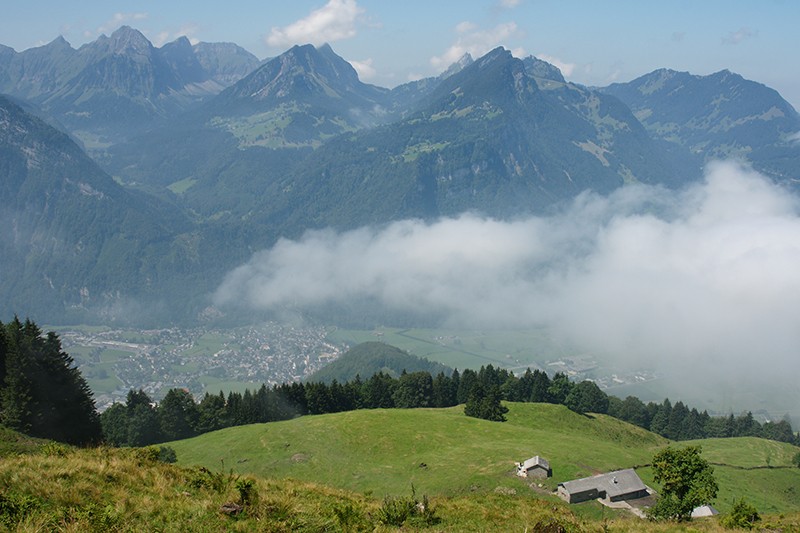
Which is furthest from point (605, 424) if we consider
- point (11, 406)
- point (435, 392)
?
point (11, 406)

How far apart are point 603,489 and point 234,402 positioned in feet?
220

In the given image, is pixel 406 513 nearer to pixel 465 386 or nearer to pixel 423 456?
pixel 423 456

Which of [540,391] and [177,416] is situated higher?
[540,391]

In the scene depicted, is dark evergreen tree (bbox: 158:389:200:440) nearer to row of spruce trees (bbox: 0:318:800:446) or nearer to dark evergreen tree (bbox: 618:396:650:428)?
row of spruce trees (bbox: 0:318:800:446)

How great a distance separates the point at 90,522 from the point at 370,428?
61039 mm

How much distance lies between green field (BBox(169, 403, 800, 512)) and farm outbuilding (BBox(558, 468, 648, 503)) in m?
2.94

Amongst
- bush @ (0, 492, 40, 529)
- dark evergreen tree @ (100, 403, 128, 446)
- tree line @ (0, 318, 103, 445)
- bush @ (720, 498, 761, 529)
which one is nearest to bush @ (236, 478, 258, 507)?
bush @ (0, 492, 40, 529)

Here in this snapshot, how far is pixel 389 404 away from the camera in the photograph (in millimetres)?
113938

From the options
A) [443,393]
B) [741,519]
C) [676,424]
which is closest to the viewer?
[741,519]

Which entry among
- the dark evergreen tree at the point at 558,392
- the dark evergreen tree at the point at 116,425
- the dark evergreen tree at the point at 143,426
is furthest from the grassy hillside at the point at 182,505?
the dark evergreen tree at the point at 558,392

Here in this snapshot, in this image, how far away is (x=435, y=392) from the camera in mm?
118125

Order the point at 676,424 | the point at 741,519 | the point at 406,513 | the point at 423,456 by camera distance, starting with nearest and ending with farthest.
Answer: the point at 406,513
the point at 741,519
the point at 423,456
the point at 676,424

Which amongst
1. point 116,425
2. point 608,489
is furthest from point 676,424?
point 116,425

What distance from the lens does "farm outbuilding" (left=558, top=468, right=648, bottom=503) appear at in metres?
49.4
